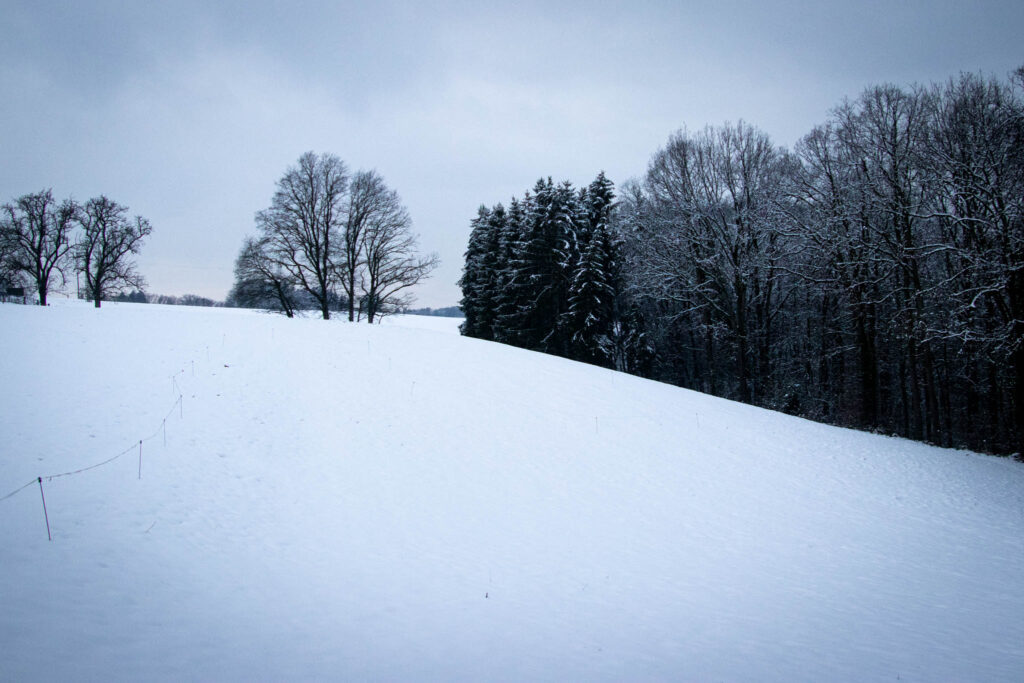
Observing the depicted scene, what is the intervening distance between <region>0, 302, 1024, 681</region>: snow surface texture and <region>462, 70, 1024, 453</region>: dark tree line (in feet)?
24.1

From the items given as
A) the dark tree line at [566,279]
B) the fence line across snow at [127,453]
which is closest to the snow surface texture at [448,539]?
the fence line across snow at [127,453]

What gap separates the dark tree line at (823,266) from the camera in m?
14.2

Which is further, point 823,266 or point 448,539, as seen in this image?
point 823,266

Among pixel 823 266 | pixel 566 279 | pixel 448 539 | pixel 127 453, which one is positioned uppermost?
pixel 566 279

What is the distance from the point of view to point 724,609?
559cm

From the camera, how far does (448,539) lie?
6625 mm

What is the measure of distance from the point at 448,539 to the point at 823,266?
2018 centimetres

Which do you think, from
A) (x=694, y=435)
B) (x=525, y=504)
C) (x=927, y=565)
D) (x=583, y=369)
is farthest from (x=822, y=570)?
(x=583, y=369)

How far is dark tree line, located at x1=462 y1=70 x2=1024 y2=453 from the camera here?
14156mm

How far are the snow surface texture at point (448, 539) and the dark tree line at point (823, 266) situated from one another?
7351mm

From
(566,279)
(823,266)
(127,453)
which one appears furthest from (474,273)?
(127,453)

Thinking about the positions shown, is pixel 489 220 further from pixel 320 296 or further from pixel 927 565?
pixel 927 565

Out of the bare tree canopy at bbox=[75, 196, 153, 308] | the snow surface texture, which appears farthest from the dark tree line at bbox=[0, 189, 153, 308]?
the snow surface texture

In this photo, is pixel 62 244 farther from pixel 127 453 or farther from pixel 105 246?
pixel 127 453
